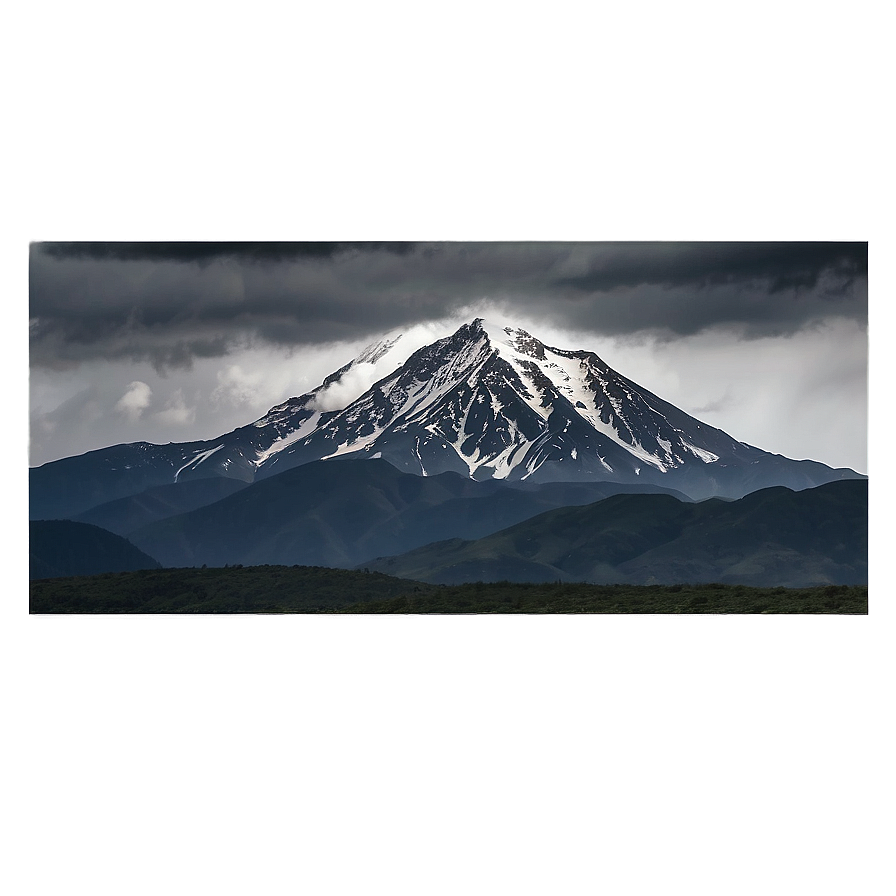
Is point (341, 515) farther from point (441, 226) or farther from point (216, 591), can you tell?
point (441, 226)

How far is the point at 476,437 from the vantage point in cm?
800

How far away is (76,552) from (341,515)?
2.06 meters

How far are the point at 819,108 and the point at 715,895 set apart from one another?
310 cm

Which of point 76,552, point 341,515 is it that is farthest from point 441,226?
point 76,552

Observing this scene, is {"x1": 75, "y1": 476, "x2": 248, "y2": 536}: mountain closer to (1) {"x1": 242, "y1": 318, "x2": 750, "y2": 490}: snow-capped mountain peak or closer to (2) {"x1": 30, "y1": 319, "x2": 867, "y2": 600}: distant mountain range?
(2) {"x1": 30, "y1": 319, "x2": 867, "y2": 600}: distant mountain range

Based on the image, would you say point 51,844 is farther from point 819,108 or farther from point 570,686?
point 819,108

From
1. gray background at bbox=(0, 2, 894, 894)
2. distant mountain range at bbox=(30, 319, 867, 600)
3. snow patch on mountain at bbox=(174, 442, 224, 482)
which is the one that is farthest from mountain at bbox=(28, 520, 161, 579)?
gray background at bbox=(0, 2, 894, 894)

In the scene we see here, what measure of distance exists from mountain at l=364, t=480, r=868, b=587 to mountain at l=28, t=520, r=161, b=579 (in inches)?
75.7

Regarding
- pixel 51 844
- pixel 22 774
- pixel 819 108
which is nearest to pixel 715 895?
pixel 51 844

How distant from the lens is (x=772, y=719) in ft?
14.3

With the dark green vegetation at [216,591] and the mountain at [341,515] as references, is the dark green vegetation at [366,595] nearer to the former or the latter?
the dark green vegetation at [216,591]

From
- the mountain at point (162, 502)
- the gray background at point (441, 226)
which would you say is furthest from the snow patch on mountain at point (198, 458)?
the gray background at point (441, 226)

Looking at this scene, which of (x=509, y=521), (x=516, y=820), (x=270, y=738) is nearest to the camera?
(x=516, y=820)

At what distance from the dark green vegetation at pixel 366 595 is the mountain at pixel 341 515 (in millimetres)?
190
